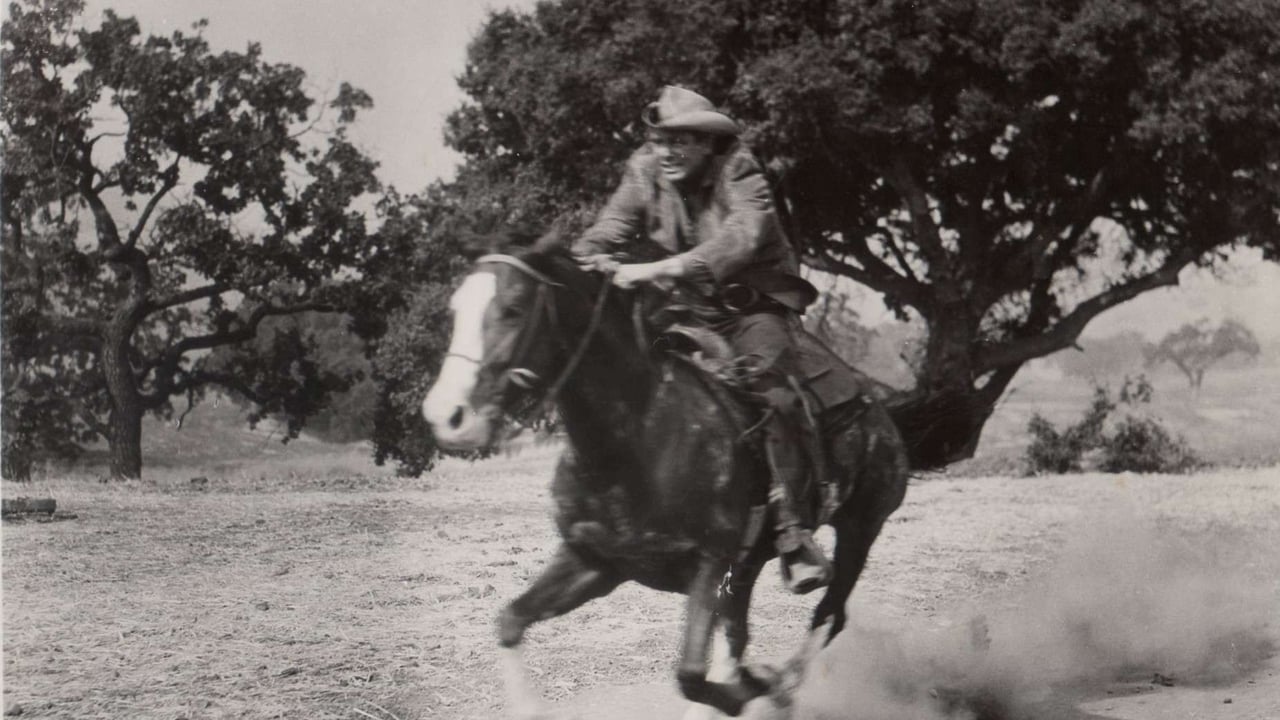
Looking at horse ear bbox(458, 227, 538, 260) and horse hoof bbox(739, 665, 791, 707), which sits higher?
horse ear bbox(458, 227, 538, 260)

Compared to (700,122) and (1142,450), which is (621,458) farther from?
(1142,450)

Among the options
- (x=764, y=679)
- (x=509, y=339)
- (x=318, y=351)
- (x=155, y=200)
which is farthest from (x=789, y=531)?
(x=318, y=351)

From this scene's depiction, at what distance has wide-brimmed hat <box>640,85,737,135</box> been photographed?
4820 millimetres

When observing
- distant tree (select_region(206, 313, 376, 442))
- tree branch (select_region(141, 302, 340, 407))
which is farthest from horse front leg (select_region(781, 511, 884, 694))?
distant tree (select_region(206, 313, 376, 442))

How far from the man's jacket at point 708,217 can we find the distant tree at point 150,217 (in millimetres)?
13935

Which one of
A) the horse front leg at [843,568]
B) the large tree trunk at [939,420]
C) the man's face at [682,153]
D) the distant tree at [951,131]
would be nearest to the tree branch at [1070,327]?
the distant tree at [951,131]

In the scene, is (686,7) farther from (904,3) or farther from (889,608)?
(889,608)

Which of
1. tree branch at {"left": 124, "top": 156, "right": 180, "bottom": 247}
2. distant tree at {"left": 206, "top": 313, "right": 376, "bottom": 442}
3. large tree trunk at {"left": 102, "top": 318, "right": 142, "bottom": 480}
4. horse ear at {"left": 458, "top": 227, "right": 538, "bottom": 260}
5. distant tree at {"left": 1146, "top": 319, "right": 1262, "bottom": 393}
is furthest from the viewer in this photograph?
distant tree at {"left": 1146, "top": 319, "right": 1262, "bottom": 393}

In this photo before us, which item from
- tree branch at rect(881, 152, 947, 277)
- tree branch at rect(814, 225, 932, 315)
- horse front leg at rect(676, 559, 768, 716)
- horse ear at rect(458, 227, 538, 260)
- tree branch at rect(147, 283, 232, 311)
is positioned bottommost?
horse front leg at rect(676, 559, 768, 716)

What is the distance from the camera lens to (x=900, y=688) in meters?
6.01

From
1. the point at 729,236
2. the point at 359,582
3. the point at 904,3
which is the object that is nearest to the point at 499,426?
the point at 729,236

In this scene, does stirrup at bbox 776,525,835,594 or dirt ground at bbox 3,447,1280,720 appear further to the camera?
dirt ground at bbox 3,447,1280,720

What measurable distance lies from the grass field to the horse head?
220cm

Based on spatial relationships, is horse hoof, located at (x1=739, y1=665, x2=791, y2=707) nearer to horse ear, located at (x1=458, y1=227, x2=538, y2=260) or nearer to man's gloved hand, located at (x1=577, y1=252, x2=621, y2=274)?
man's gloved hand, located at (x1=577, y1=252, x2=621, y2=274)
